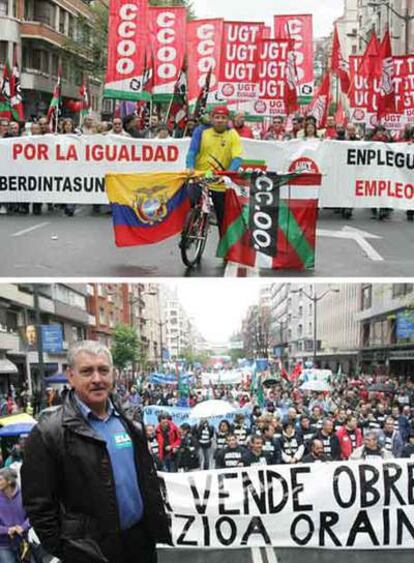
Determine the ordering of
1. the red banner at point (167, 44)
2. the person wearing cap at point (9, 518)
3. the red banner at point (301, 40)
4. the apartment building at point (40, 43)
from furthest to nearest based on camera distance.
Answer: the apartment building at point (40, 43) → the red banner at point (301, 40) → the red banner at point (167, 44) → the person wearing cap at point (9, 518)

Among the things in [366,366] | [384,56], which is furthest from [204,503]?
[384,56]

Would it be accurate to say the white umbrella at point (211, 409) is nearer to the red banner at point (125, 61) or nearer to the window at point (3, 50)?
the red banner at point (125, 61)

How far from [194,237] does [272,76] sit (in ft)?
41.8

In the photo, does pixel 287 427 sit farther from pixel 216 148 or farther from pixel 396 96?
pixel 396 96

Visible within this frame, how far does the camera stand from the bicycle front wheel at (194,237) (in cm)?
1023

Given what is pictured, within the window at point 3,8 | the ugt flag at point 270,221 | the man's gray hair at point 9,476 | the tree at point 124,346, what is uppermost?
the window at point 3,8

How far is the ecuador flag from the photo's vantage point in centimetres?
1050

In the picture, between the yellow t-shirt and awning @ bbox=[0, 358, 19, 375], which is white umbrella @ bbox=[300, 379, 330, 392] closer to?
the yellow t-shirt

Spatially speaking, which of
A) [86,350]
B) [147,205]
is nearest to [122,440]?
[86,350]

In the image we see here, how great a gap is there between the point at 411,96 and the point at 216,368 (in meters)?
9.07

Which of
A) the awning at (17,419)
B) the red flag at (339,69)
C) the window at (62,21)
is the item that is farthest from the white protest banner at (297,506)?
the window at (62,21)

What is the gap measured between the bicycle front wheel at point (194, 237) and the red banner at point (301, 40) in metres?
15.7

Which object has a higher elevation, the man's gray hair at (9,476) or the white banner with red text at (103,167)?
the white banner with red text at (103,167)

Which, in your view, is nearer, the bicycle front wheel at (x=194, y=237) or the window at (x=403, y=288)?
the bicycle front wheel at (x=194, y=237)
